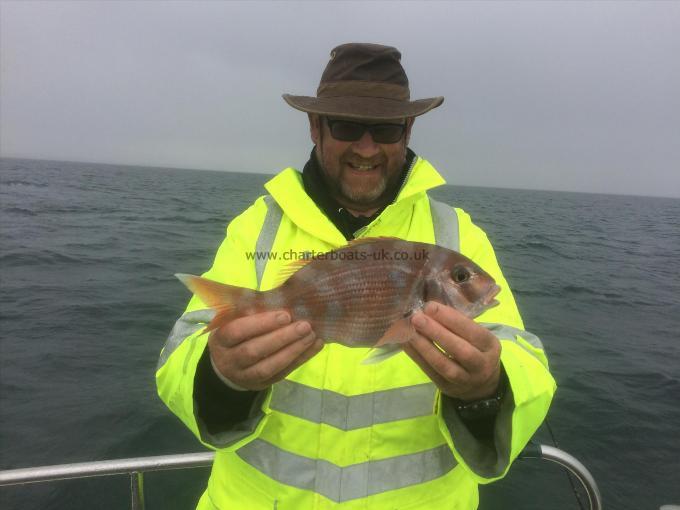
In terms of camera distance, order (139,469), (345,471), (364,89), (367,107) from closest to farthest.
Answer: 1. (345,471)
2. (139,469)
3. (367,107)
4. (364,89)

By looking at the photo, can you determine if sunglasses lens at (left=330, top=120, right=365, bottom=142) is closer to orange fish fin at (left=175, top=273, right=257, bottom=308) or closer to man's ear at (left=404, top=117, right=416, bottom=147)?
man's ear at (left=404, top=117, right=416, bottom=147)

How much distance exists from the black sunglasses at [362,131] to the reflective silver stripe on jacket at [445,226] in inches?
24.4

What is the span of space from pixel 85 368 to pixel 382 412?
8.37 meters

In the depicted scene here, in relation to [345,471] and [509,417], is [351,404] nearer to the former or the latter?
[345,471]

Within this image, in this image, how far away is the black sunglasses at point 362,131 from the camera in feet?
10.7

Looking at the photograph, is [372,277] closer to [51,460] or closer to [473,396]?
[473,396]

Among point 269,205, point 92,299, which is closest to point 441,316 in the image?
point 269,205

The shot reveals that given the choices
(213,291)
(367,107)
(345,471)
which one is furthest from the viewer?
(367,107)

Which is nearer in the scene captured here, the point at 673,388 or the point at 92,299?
the point at 673,388

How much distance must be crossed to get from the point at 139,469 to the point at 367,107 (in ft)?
9.98

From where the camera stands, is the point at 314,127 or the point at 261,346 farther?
the point at 314,127

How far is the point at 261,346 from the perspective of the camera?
7.07ft

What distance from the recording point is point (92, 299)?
12.5 m

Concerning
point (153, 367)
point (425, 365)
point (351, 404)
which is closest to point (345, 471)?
point (351, 404)
